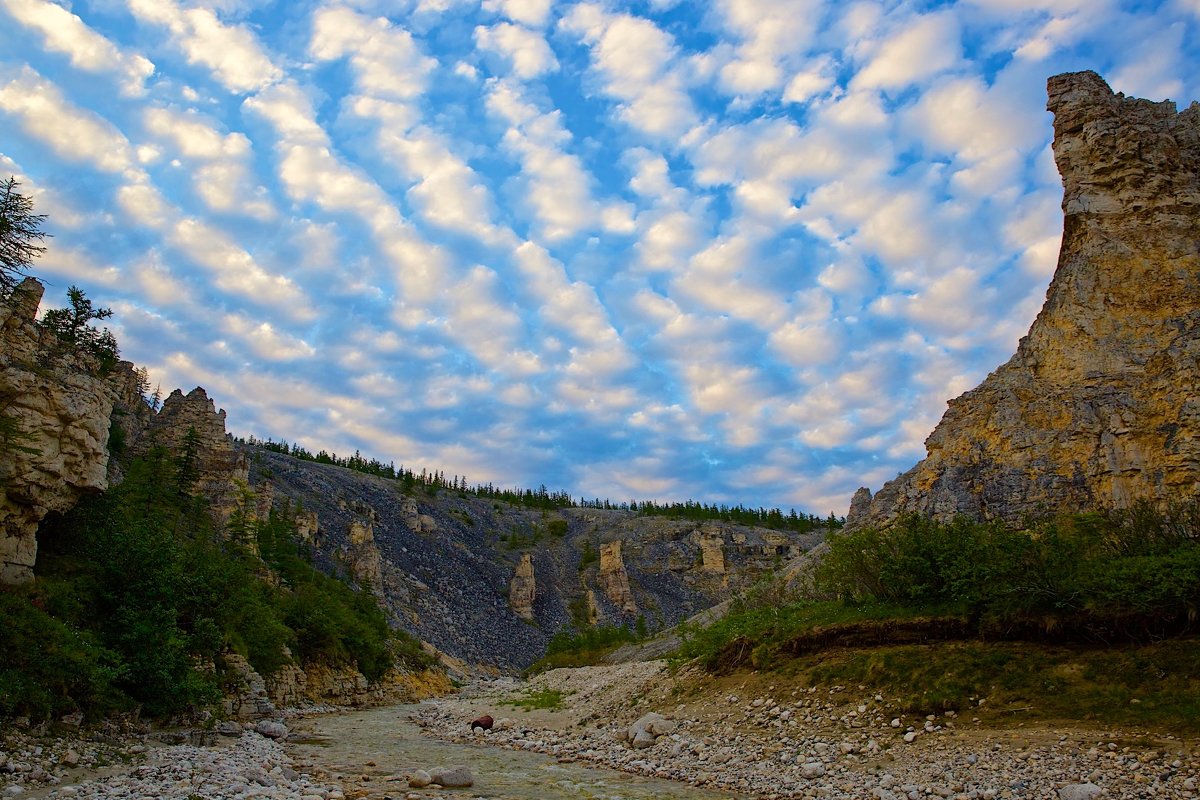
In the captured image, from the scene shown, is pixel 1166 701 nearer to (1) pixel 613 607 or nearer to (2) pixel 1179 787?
(2) pixel 1179 787

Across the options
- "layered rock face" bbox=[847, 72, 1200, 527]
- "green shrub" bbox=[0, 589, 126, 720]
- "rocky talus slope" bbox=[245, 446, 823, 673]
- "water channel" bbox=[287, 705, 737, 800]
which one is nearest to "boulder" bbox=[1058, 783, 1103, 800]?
"water channel" bbox=[287, 705, 737, 800]

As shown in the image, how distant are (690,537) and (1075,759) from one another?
102 m

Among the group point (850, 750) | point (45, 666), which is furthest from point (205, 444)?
point (850, 750)

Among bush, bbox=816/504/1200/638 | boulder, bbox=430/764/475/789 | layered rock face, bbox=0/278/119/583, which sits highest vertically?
layered rock face, bbox=0/278/119/583

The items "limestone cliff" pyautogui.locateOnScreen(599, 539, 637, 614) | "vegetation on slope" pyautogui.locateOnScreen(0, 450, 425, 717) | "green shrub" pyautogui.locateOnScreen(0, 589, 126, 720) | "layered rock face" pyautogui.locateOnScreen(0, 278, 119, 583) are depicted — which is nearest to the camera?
"green shrub" pyautogui.locateOnScreen(0, 589, 126, 720)

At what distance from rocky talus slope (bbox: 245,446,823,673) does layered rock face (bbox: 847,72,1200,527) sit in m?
52.7

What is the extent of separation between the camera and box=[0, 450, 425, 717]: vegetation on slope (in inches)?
537

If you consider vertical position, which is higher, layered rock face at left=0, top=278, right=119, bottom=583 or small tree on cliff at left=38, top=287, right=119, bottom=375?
small tree on cliff at left=38, top=287, right=119, bottom=375

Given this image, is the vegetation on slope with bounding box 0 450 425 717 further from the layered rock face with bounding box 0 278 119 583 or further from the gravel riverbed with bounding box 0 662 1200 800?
the layered rock face with bounding box 0 278 119 583

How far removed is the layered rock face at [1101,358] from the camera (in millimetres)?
21109

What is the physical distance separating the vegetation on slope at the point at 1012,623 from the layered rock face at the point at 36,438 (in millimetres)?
18121

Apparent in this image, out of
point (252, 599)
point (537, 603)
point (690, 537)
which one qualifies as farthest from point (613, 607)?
point (252, 599)

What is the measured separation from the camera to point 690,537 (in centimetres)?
11025

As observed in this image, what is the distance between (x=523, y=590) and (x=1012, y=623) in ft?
250
